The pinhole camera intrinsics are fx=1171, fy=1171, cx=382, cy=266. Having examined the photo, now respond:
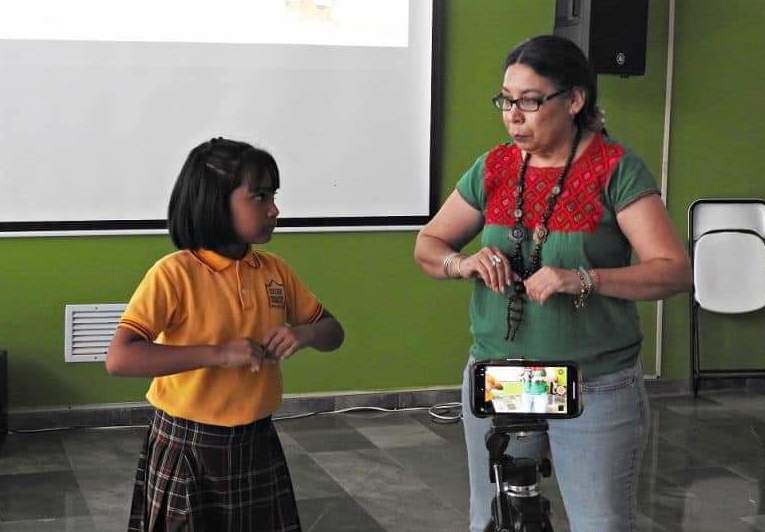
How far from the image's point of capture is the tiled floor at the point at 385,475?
13.0ft

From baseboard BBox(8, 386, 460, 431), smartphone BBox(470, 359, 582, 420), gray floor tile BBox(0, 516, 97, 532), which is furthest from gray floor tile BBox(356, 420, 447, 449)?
smartphone BBox(470, 359, 582, 420)

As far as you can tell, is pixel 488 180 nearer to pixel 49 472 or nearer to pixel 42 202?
pixel 49 472

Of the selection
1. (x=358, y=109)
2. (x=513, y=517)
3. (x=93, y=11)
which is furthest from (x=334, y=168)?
(x=513, y=517)

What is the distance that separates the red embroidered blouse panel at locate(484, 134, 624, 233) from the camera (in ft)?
7.25

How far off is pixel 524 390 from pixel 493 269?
32 cm

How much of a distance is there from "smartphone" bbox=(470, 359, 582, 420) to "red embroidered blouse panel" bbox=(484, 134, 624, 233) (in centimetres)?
39

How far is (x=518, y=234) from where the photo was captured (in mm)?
2238

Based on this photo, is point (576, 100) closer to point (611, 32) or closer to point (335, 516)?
point (335, 516)

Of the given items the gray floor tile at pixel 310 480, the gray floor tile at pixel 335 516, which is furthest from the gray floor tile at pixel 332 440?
the gray floor tile at pixel 335 516

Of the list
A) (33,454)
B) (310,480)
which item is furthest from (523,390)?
(33,454)

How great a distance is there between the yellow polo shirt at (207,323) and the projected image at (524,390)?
615 millimetres

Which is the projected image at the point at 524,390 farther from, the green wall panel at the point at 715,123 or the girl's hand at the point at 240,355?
the green wall panel at the point at 715,123

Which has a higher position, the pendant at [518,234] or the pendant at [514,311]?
the pendant at [518,234]

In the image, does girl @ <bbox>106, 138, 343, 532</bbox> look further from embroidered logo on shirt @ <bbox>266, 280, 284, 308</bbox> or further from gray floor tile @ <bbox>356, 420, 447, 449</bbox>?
gray floor tile @ <bbox>356, 420, 447, 449</bbox>
